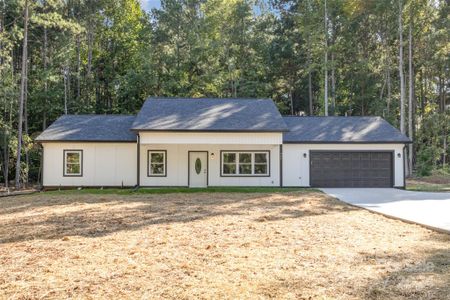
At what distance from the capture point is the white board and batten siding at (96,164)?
19234 millimetres

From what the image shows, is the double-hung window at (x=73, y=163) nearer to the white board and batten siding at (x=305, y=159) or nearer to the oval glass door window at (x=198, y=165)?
the oval glass door window at (x=198, y=165)

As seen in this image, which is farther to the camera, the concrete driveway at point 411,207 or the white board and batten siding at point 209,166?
the white board and batten siding at point 209,166

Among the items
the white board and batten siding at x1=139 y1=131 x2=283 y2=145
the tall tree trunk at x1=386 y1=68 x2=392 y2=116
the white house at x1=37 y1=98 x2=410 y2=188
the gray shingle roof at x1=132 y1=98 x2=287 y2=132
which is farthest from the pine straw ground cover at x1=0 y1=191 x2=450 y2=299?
the tall tree trunk at x1=386 y1=68 x2=392 y2=116

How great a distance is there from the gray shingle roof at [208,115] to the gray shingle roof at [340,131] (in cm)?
136

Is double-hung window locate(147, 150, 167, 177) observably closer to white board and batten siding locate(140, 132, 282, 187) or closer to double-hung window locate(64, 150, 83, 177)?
white board and batten siding locate(140, 132, 282, 187)

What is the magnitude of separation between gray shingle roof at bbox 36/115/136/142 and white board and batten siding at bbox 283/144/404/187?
24.5 ft

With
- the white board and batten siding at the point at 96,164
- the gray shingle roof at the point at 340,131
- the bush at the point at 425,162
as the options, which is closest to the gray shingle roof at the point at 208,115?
the gray shingle roof at the point at 340,131

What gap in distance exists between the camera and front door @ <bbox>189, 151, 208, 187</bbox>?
19531mm

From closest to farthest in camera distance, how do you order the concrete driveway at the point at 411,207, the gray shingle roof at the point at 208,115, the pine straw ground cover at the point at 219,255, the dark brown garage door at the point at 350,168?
the pine straw ground cover at the point at 219,255 → the concrete driveway at the point at 411,207 → the gray shingle roof at the point at 208,115 → the dark brown garage door at the point at 350,168

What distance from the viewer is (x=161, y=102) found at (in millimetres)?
21688

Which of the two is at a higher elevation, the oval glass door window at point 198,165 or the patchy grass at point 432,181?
the oval glass door window at point 198,165

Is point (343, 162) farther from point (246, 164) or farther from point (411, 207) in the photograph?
point (411, 207)

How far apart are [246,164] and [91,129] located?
7.94 m

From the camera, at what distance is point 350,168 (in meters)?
19.5
